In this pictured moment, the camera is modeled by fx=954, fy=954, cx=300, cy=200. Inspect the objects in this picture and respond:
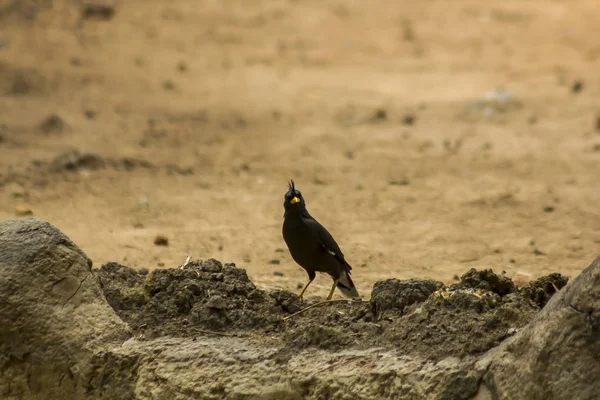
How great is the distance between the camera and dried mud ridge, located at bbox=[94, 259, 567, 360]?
3988mm

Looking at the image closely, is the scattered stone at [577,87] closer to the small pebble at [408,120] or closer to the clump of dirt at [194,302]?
the small pebble at [408,120]

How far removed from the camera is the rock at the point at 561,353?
3.45m

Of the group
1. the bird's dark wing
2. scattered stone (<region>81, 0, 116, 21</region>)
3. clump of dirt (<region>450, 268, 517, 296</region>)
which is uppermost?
scattered stone (<region>81, 0, 116, 21</region>)

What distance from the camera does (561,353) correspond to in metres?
3.49

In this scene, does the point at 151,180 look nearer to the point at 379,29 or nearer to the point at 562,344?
the point at 562,344

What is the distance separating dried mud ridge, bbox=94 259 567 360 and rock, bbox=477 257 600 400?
0.90 ft

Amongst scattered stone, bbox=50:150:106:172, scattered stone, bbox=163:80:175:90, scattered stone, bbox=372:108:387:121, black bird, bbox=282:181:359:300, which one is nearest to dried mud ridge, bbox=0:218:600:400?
black bird, bbox=282:181:359:300

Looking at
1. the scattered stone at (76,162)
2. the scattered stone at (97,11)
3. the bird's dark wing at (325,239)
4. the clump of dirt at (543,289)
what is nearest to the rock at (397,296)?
the clump of dirt at (543,289)

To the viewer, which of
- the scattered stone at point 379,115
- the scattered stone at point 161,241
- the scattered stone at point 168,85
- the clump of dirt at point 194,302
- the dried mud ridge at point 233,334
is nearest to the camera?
the dried mud ridge at point 233,334

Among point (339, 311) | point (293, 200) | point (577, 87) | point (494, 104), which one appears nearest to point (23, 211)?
point (293, 200)

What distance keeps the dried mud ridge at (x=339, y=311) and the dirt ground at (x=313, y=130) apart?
130 centimetres

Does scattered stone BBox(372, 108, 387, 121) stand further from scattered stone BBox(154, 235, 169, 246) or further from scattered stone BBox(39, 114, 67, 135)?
scattered stone BBox(154, 235, 169, 246)

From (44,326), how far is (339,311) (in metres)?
1.34

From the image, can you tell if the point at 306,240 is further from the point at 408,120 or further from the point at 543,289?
the point at 408,120
